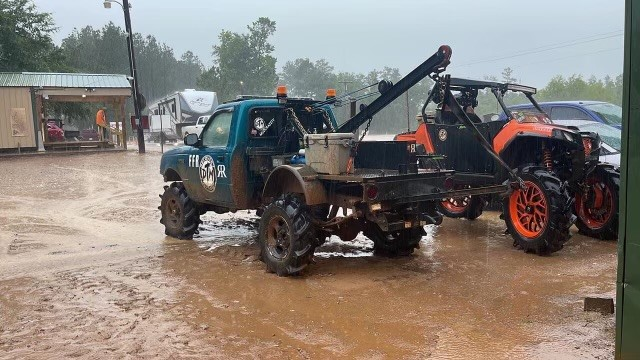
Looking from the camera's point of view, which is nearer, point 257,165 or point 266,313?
point 266,313

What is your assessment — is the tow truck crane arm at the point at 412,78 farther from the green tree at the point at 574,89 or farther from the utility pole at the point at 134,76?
the green tree at the point at 574,89

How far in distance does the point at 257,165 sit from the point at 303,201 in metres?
1.05

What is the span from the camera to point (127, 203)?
1243cm

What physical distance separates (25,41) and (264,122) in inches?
1426

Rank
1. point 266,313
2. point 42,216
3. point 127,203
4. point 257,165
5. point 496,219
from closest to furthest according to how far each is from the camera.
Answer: point 266,313 < point 257,165 < point 496,219 < point 42,216 < point 127,203

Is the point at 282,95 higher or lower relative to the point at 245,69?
lower

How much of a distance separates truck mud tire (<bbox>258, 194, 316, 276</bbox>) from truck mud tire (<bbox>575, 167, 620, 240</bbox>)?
426 cm

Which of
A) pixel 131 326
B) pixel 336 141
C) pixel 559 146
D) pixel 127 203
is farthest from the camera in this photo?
pixel 127 203

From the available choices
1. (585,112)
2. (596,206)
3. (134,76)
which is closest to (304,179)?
(596,206)

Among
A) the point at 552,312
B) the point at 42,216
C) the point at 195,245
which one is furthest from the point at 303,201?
the point at 42,216

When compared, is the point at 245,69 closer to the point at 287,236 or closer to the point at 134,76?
the point at 134,76

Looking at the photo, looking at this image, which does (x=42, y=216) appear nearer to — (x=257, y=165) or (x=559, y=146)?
(x=257, y=165)

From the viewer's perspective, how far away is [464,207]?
9648mm

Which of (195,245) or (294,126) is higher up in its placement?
(294,126)
